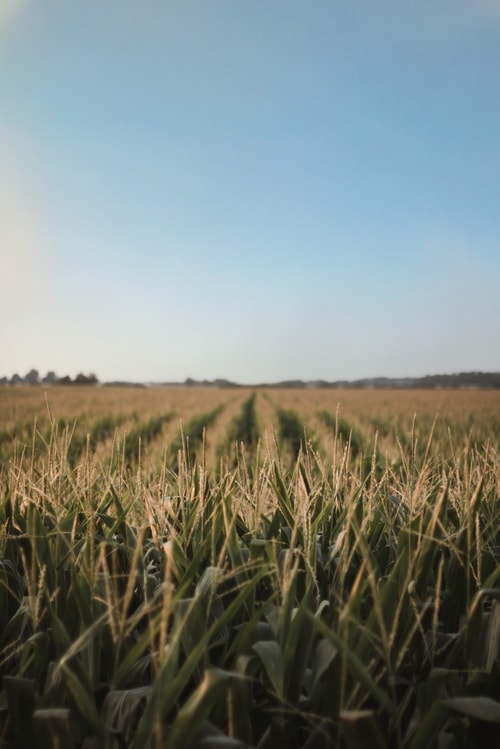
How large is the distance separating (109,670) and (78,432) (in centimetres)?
1126

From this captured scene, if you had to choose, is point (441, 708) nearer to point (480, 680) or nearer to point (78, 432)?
point (480, 680)

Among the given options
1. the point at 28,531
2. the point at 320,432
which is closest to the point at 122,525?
the point at 28,531

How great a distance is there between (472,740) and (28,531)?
4.89 feet

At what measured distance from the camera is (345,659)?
3.97 ft

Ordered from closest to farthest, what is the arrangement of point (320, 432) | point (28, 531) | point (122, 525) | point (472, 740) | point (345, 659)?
point (345, 659), point (472, 740), point (28, 531), point (122, 525), point (320, 432)

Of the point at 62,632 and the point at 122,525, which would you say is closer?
the point at 62,632

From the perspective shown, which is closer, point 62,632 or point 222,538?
point 62,632

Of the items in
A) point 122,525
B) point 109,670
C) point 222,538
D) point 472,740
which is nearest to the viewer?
point 472,740

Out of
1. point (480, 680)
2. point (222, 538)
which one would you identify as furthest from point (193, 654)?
point (222, 538)

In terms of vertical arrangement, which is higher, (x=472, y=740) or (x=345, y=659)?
(x=345, y=659)

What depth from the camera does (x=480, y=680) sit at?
4.54 ft

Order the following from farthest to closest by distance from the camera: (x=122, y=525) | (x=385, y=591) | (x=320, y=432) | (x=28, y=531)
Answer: (x=320, y=432) < (x=122, y=525) < (x=28, y=531) < (x=385, y=591)

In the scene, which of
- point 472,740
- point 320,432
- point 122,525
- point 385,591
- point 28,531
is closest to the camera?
point 472,740

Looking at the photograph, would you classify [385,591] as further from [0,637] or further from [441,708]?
[0,637]
